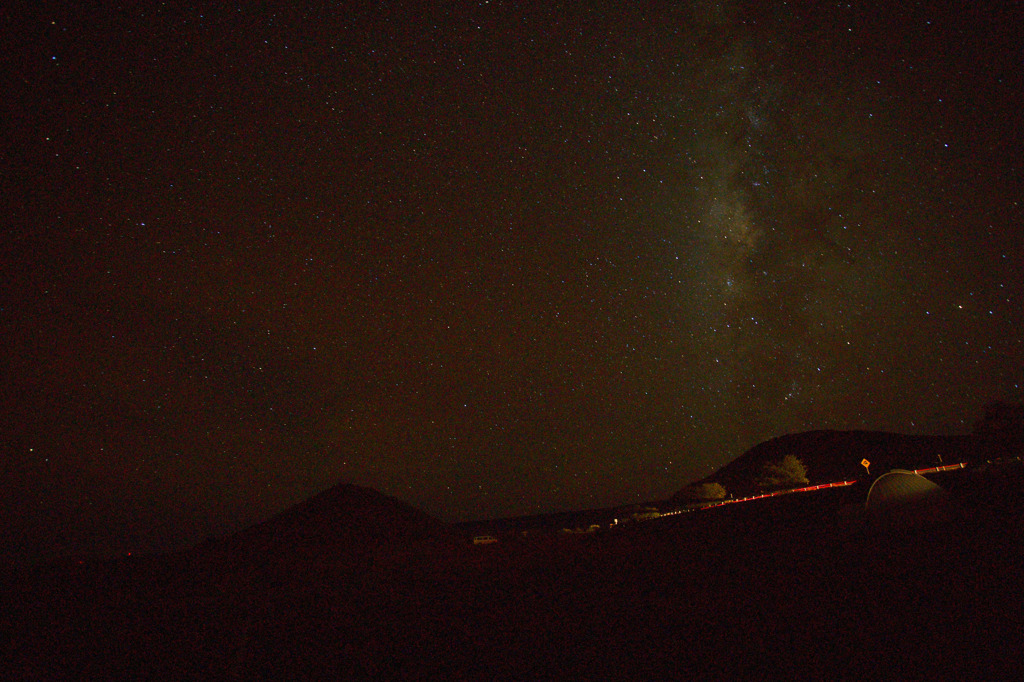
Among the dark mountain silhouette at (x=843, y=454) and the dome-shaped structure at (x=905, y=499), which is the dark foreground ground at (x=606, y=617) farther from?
the dark mountain silhouette at (x=843, y=454)

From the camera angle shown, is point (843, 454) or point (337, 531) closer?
point (337, 531)

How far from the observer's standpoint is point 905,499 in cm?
1434

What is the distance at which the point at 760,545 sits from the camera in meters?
15.4

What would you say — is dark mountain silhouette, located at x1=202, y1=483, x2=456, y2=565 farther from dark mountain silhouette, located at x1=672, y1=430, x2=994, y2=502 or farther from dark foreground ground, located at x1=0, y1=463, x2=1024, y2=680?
dark mountain silhouette, located at x1=672, y1=430, x2=994, y2=502

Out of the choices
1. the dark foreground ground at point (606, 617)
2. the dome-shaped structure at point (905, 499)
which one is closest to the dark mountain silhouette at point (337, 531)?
the dark foreground ground at point (606, 617)

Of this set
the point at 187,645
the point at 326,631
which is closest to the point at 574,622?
the point at 326,631

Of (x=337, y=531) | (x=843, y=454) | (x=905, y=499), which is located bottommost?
(x=843, y=454)

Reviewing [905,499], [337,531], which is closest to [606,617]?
[905,499]

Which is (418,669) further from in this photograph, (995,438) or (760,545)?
(995,438)

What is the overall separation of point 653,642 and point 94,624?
37.0 ft

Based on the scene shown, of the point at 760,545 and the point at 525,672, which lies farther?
the point at 760,545

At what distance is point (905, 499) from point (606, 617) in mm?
11210

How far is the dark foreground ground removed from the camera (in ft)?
18.6

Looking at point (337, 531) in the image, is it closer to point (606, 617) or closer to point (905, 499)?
point (606, 617)
